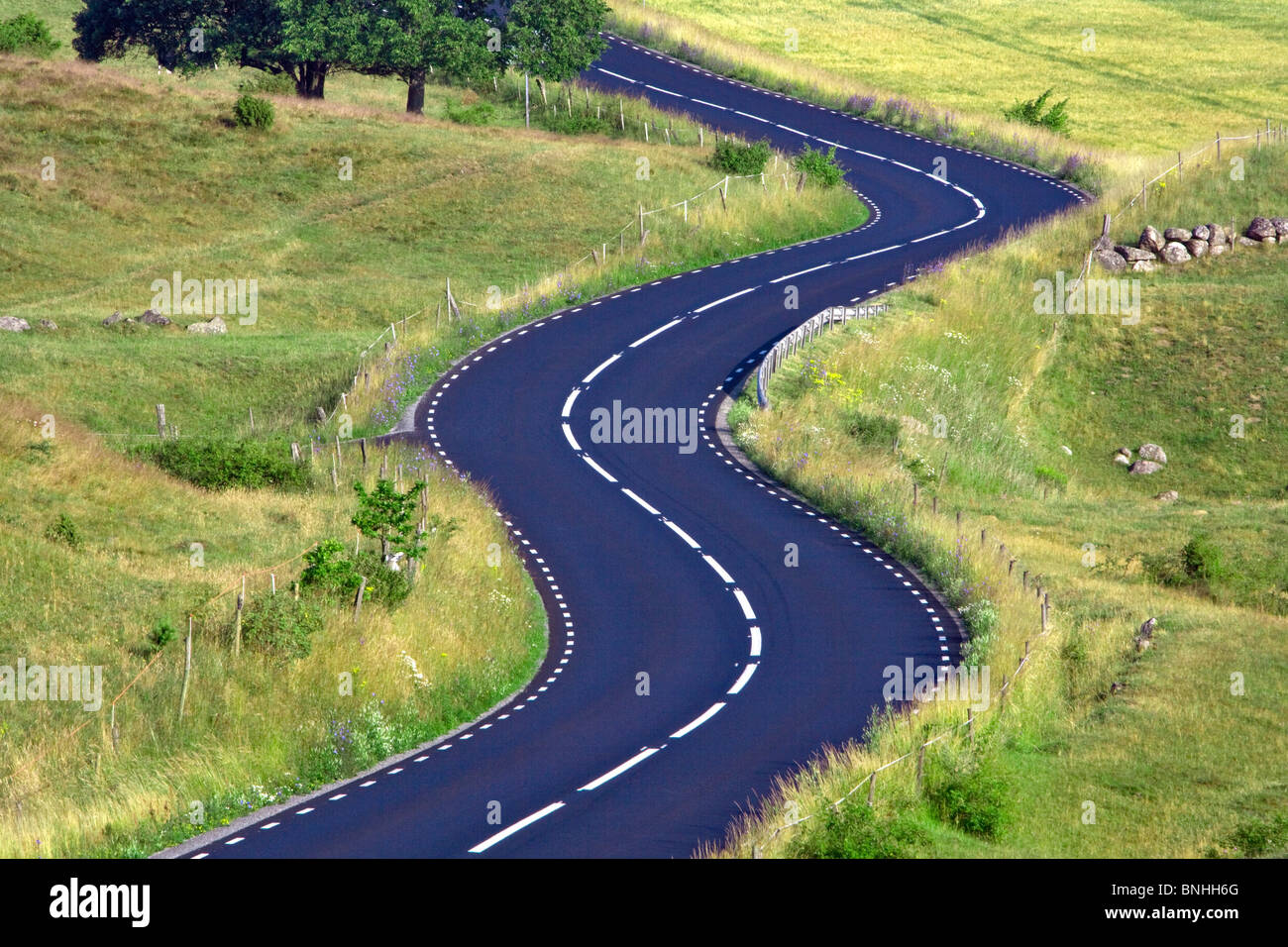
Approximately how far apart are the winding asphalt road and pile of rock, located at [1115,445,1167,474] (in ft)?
33.1

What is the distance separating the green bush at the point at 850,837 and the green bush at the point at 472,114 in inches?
2189

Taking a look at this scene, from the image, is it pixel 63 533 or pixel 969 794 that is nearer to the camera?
pixel 969 794

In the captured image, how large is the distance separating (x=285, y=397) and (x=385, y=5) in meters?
30.4

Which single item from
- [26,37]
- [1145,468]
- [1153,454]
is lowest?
[1145,468]

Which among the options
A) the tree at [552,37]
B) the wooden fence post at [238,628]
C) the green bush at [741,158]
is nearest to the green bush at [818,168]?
the green bush at [741,158]

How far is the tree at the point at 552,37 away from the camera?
66.7 metres

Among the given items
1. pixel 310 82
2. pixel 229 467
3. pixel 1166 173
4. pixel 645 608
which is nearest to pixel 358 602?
pixel 645 608

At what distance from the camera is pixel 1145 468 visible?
1636 inches

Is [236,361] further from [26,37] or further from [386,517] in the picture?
[26,37]

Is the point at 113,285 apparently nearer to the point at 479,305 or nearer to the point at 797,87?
the point at 479,305

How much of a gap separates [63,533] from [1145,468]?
93.9ft

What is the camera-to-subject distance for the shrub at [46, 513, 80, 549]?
83.9 feet

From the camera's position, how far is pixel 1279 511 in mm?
34719

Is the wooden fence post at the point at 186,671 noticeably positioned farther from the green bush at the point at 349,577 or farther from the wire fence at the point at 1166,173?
the wire fence at the point at 1166,173
